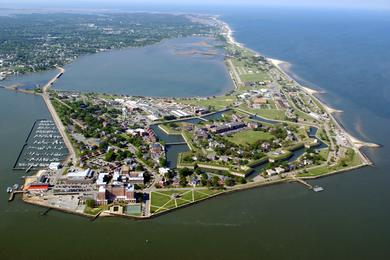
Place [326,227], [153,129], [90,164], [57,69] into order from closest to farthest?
[326,227], [90,164], [153,129], [57,69]

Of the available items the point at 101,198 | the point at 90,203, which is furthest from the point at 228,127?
the point at 90,203

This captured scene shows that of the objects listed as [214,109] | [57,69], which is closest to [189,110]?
[214,109]

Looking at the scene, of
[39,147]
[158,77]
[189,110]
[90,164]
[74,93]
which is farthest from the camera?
[158,77]

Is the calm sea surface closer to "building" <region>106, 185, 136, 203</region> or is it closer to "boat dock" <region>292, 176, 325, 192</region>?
"boat dock" <region>292, 176, 325, 192</region>

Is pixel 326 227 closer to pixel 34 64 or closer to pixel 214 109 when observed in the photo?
pixel 214 109

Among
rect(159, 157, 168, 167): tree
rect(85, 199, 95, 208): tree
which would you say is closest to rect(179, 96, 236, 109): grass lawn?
rect(159, 157, 168, 167): tree

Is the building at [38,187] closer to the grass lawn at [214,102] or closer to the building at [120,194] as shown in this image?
the building at [120,194]

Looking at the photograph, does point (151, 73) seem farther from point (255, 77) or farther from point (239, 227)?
point (239, 227)
